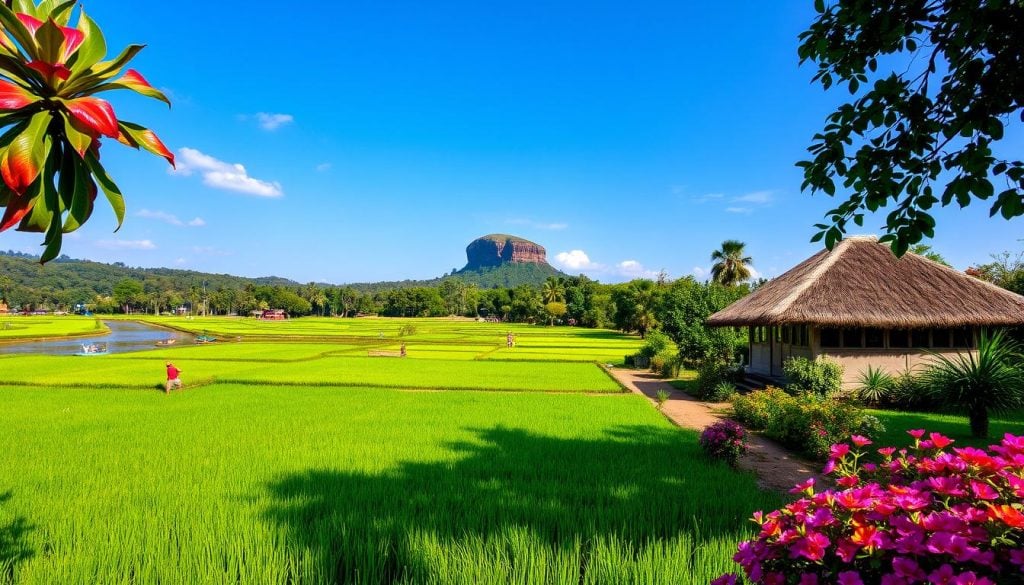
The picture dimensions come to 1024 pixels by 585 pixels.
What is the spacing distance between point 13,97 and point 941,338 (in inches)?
711

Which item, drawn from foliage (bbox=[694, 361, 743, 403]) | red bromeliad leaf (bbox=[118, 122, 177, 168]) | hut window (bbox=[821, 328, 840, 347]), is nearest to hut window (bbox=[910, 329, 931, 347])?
hut window (bbox=[821, 328, 840, 347])

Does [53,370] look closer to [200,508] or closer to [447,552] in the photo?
[200,508]

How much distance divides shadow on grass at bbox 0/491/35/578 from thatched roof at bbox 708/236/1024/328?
45.3 feet

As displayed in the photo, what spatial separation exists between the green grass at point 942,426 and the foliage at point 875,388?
738 mm

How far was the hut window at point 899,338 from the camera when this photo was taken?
13.4m

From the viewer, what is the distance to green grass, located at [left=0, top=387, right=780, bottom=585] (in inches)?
147

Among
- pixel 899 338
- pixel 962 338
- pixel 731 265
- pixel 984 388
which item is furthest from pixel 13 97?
pixel 731 265

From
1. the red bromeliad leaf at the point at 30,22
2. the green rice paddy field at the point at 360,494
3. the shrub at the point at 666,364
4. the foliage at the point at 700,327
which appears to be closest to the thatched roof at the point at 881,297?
the shrub at the point at 666,364

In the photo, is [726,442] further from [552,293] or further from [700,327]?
[552,293]

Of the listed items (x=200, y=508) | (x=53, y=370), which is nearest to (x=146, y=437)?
(x=200, y=508)

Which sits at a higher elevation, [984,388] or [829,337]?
[829,337]

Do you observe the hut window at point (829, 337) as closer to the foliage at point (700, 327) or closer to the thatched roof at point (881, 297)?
the thatched roof at point (881, 297)

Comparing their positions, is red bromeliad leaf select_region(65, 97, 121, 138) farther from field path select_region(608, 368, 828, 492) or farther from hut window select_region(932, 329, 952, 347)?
hut window select_region(932, 329, 952, 347)

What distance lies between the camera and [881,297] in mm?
13195
